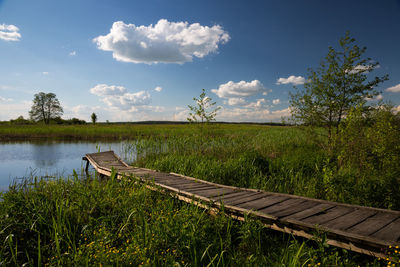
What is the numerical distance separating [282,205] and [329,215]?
0.73 meters

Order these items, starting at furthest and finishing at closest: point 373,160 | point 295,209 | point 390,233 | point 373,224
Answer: point 373,160 → point 295,209 → point 373,224 → point 390,233

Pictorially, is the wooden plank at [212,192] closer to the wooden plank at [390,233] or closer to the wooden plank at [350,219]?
the wooden plank at [350,219]

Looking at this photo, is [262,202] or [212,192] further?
[212,192]

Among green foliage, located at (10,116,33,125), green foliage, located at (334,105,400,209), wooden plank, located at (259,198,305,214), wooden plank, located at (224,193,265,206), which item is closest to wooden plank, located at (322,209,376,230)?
wooden plank, located at (259,198,305,214)

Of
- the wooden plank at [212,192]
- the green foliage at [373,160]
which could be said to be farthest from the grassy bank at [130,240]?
the green foliage at [373,160]

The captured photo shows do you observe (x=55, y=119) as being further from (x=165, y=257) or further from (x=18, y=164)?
(x=165, y=257)

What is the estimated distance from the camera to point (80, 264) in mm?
2643

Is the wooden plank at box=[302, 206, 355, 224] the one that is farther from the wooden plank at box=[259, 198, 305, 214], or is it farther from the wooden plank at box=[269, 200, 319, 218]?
the wooden plank at box=[259, 198, 305, 214]

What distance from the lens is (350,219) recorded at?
3283mm

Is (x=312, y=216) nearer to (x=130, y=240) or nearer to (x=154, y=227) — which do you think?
(x=154, y=227)

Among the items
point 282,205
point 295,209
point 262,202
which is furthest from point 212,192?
point 295,209

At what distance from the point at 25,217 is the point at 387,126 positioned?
7.70 m

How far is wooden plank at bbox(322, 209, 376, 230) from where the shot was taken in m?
3.03

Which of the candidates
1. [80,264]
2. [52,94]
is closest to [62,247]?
[80,264]
